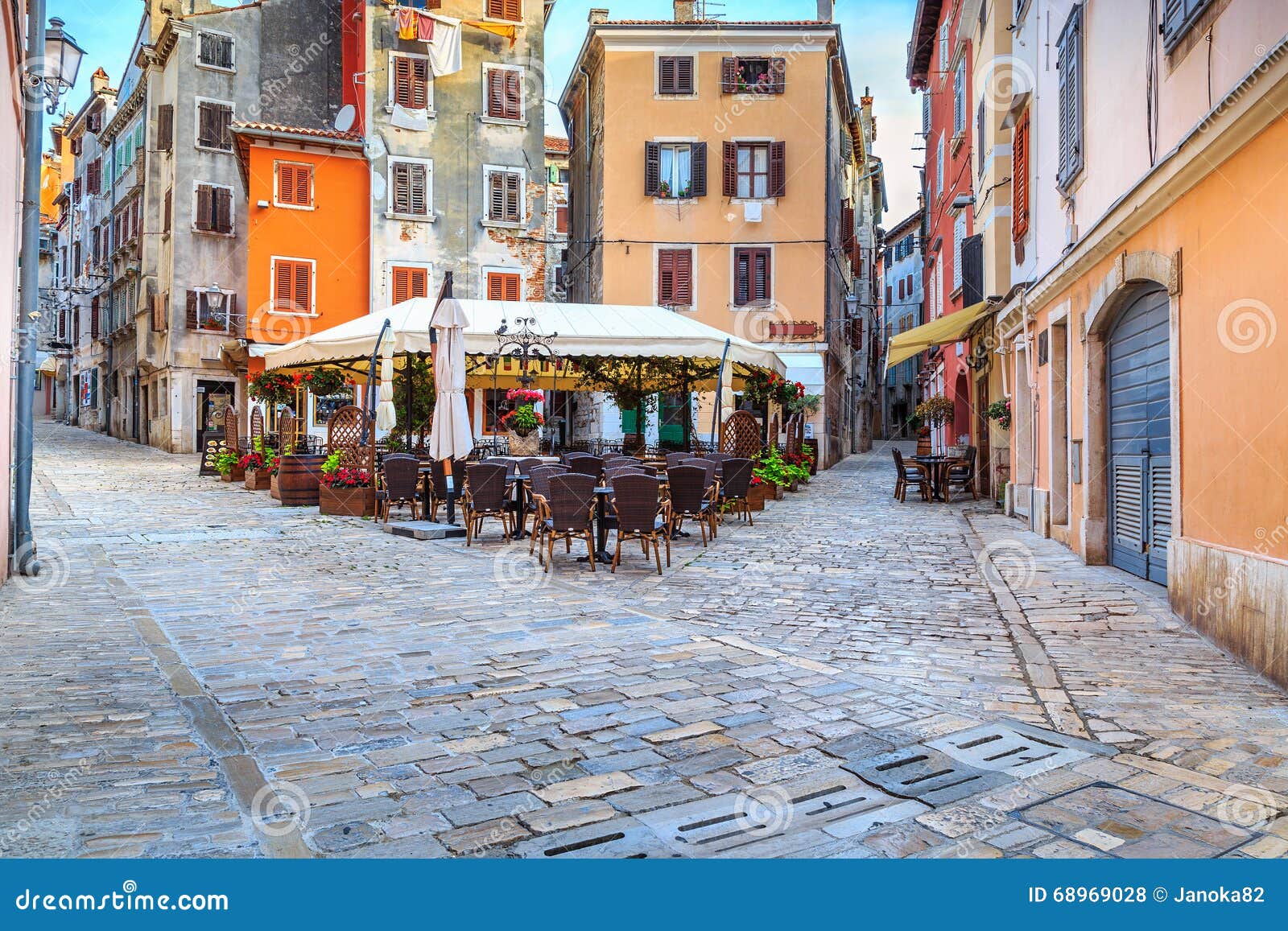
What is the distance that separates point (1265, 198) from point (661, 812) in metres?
4.62

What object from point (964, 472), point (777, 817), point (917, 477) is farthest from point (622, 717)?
point (964, 472)

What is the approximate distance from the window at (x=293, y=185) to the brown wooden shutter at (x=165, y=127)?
5783 mm

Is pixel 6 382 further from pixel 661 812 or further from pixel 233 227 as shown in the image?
pixel 233 227

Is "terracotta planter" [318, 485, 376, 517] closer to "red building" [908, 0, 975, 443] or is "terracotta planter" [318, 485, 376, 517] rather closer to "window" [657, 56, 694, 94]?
"red building" [908, 0, 975, 443]

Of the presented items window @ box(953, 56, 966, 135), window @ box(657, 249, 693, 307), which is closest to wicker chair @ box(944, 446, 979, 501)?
window @ box(953, 56, 966, 135)

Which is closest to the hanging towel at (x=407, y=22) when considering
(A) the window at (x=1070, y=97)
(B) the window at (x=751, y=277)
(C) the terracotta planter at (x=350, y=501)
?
(B) the window at (x=751, y=277)

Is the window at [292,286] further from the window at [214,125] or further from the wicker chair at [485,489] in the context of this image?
the wicker chair at [485,489]

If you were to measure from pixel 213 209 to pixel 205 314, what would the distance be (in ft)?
10.8

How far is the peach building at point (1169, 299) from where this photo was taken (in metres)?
5.54

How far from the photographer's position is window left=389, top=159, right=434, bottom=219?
97.8 feet

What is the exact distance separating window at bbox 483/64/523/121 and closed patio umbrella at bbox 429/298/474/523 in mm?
20126

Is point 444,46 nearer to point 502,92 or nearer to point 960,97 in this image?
point 502,92

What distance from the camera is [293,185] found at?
97.2 ft
